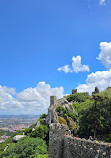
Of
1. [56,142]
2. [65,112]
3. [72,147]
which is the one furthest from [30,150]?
[72,147]

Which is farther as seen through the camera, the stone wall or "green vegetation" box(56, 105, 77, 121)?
"green vegetation" box(56, 105, 77, 121)

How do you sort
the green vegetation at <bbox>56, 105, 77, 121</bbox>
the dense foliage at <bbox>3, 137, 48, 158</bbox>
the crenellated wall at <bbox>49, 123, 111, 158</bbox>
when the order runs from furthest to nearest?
1. the green vegetation at <bbox>56, 105, 77, 121</bbox>
2. the dense foliage at <bbox>3, 137, 48, 158</bbox>
3. the crenellated wall at <bbox>49, 123, 111, 158</bbox>

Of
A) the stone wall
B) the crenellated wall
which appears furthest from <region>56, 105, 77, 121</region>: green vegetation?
the crenellated wall

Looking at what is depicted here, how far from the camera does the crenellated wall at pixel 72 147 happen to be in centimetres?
624

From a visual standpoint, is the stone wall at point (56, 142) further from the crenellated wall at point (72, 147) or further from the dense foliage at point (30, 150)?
the dense foliage at point (30, 150)

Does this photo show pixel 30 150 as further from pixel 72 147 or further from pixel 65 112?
pixel 72 147

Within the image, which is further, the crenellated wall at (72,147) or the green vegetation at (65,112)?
the green vegetation at (65,112)

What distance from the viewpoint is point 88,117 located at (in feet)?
85.6

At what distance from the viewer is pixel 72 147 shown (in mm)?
8312

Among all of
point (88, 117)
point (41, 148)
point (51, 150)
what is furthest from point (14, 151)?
point (51, 150)

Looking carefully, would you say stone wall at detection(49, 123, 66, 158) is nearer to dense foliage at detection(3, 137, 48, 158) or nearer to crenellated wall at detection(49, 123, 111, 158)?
crenellated wall at detection(49, 123, 111, 158)

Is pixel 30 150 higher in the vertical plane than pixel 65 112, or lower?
lower

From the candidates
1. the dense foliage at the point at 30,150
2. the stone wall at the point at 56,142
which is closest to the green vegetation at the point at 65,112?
the dense foliage at the point at 30,150

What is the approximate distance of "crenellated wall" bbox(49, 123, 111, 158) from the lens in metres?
6.24
